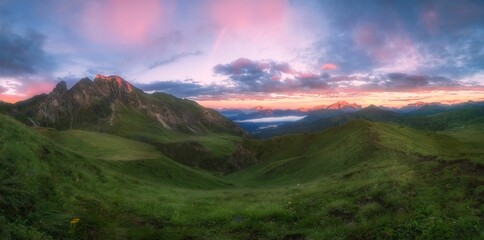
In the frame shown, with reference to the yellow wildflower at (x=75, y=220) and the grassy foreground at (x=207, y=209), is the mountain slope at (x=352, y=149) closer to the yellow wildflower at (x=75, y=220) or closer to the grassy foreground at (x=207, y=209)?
the grassy foreground at (x=207, y=209)

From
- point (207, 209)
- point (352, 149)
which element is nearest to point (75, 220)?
point (207, 209)

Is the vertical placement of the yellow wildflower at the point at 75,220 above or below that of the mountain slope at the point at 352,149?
above

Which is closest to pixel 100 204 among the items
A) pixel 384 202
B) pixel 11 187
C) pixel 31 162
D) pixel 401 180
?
pixel 31 162

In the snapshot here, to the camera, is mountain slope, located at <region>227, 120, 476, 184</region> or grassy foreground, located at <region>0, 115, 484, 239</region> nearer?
grassy foreground, located at <region>0, 115, 484, 239</region>

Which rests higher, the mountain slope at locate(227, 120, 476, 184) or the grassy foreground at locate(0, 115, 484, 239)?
the grassy foreground at locate(0, 115, 484, 239)

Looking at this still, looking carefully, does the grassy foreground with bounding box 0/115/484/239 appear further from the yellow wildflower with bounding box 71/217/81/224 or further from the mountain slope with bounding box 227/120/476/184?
the mountain slope with bounding box 227/120/476/184

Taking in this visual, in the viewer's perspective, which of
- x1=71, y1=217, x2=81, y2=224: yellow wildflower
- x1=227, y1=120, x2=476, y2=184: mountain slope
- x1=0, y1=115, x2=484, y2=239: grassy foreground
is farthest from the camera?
x1=227, y1=120, x2=476, y2=184: mountain slope

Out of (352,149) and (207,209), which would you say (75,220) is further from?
(352,149)

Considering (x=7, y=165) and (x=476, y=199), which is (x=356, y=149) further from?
(x=7, y=165)

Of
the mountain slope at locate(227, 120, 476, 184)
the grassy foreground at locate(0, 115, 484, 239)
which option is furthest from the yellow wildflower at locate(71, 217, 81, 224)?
the mountain slope at locate(227, 120, 476, 184)

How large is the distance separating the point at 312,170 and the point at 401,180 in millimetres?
41584

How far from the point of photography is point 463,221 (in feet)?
54.1

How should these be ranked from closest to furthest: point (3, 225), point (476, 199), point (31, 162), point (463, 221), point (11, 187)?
point (3, 225), point (463, 221), point (11, 187), point (476, 199), point (31, 162)

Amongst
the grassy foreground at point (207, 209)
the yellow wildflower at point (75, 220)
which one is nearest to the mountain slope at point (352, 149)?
the grassy foreground at point (207, 209)
